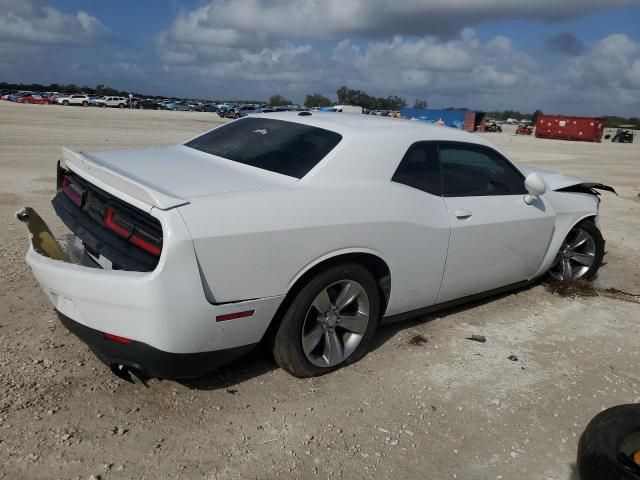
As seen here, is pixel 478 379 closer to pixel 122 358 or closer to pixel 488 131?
pixel 122 358

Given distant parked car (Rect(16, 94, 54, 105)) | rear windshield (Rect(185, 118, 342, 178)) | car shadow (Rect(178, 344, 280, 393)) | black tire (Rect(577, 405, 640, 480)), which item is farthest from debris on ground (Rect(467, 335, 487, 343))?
distant parked car (Rect(16, 94, 54, 105))

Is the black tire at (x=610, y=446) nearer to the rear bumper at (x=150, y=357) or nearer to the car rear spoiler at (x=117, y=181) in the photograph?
the rear bumper at (x=150, y=357)

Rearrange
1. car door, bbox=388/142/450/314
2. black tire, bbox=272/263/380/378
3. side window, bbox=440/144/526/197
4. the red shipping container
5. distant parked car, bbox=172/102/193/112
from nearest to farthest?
1. black tire, bbox=272/263/380/378
2. car door, bbox=388/142/450/314
3. side window, bbox=440/144/526/197
4. the red shipping container
5. distant parked car, bbox=172/102/193/112

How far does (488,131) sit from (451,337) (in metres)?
66.8

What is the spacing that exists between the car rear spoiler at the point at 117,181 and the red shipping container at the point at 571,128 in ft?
191

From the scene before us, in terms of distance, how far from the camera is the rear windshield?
338 centimetres

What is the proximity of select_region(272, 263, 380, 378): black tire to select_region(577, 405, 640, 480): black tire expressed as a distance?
→ 1409mm

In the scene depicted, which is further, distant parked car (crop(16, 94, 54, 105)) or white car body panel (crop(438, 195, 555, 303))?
distant parked car (crop(16, 94, 54, 105))

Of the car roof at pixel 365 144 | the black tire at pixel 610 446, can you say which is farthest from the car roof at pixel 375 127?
the black tire at pixel 610 446

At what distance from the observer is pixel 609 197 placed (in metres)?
11.7

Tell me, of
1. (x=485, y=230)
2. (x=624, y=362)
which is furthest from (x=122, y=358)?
(x=624, y=362)

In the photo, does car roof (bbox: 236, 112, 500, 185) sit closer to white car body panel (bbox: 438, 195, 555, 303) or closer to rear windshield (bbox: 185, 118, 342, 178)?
rear windshield (bbox: 185, 118, 342, 178)

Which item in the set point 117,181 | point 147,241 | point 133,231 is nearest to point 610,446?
point 147,241

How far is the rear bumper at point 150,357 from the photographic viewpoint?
269 cm
